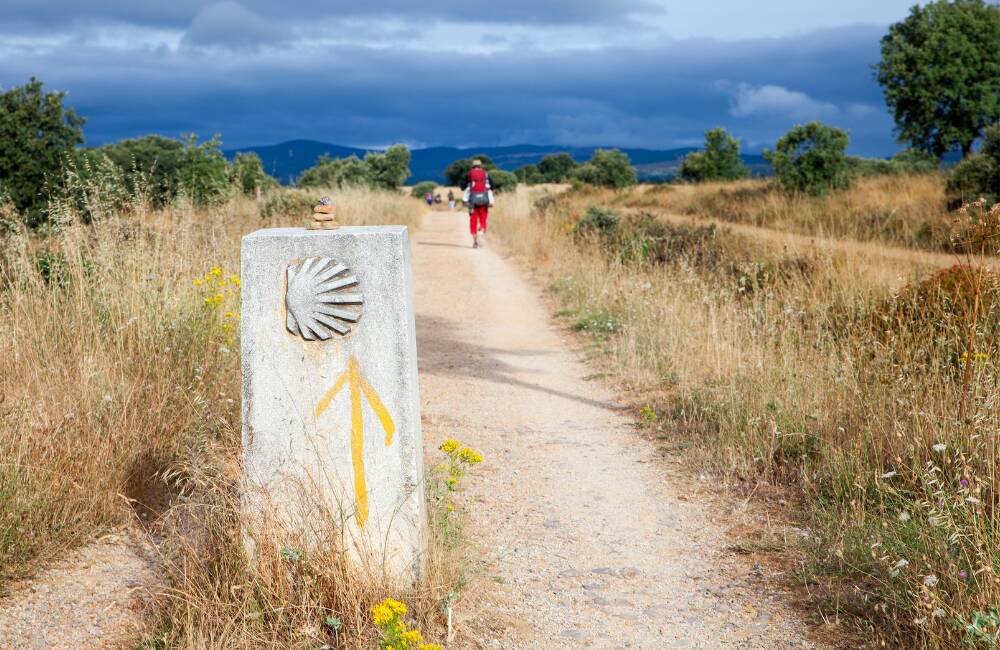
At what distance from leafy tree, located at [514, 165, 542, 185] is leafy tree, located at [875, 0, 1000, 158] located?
40493 millimetres

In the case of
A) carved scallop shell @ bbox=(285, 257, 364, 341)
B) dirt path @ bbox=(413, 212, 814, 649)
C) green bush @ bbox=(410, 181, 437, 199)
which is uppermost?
green bush @ bbox=(410, 181, 437, 199)

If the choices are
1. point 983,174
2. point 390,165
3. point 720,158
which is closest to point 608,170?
point 720,158

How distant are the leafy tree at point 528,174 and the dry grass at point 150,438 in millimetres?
66506

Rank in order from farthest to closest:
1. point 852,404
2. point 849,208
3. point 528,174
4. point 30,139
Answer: point 528,174, point 849,208, point 30,139, point 852,404

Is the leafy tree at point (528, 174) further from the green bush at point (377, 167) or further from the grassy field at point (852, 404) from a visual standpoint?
the grassy field at point (852, 404)

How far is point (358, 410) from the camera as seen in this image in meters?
3.20

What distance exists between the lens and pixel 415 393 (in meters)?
3.42

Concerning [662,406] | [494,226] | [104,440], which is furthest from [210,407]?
[494,226]

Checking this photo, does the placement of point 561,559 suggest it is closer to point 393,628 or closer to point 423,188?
point 393,628

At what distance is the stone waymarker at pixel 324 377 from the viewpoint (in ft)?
10.4

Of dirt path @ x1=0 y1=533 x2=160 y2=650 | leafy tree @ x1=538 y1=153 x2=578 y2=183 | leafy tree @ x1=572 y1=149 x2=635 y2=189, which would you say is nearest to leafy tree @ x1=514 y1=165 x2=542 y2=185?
leafy tree @ x1=538 y1=153 x2=578 y2=183

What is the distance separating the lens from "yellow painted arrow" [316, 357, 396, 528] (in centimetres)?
319

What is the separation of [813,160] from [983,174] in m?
6.41

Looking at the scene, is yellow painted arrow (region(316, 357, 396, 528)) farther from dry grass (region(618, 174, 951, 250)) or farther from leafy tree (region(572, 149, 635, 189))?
leafy tree (region(572, 149, 635, 189))
